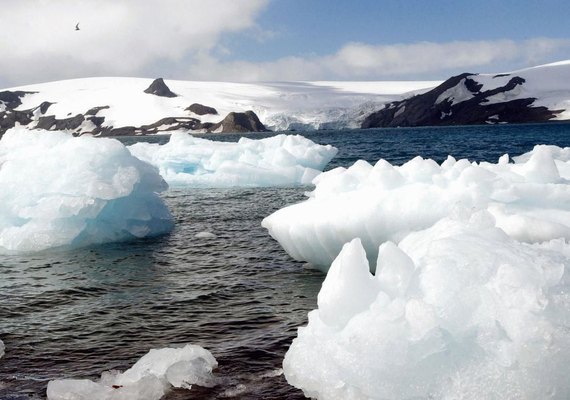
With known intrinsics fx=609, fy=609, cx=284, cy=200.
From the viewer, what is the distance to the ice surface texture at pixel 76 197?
13227mm

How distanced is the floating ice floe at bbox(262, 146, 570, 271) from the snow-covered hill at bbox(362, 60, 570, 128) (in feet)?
376

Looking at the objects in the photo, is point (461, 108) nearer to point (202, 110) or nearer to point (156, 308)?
point (202, 110)

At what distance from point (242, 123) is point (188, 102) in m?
34.7

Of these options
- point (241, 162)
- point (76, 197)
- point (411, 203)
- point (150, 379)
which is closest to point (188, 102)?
point (241, 162)

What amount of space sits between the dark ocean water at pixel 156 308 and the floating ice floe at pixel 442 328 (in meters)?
0.88

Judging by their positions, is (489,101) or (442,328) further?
(489,101)

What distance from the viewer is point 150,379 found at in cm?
557

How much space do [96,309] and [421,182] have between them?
5221 millimetres

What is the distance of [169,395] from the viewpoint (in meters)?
5.54

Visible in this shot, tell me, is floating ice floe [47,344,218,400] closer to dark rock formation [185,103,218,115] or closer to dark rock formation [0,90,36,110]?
dark rock formation [185,103,218,115]

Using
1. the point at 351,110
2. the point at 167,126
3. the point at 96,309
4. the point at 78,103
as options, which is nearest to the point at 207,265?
the point at 96,309

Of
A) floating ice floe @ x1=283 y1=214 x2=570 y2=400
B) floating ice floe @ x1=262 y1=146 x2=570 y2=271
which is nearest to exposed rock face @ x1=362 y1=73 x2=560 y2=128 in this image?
floating ice floe @ x1=262 y1=146 x2=570 y2=271

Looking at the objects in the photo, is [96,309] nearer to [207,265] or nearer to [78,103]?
[207,265]

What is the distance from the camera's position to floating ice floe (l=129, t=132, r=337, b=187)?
25.6 m
